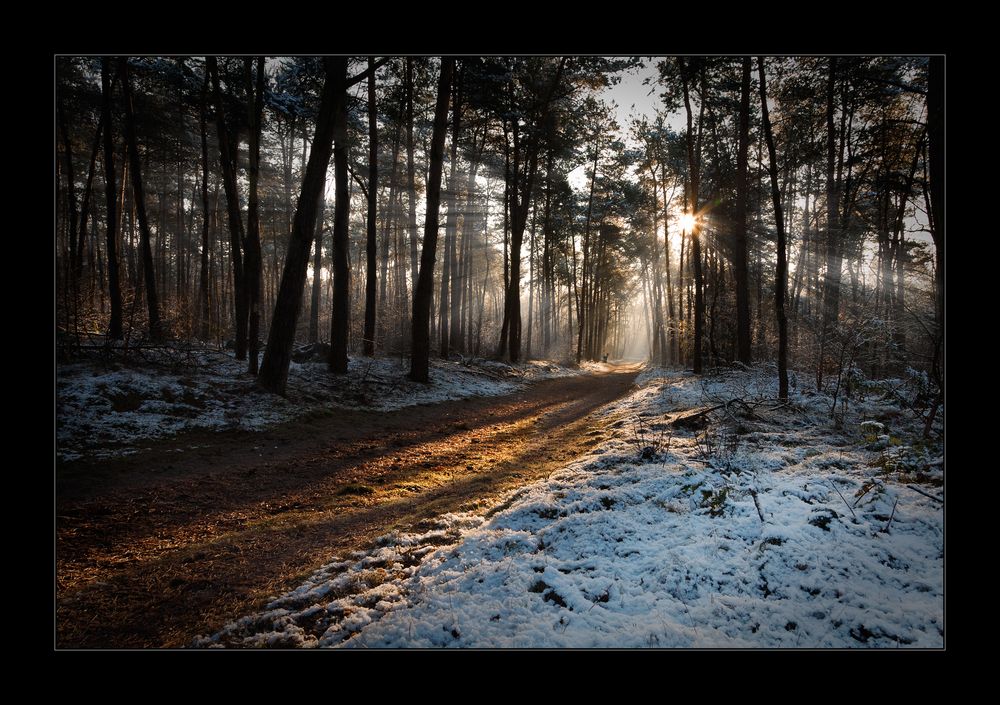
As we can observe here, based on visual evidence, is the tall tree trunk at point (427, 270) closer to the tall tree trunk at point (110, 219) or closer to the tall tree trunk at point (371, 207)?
the tall tree trunk at point (371, 207)

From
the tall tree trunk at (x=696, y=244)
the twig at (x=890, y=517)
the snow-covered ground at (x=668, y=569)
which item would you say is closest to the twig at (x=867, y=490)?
the snow-covered ground at (x=668, y=569)

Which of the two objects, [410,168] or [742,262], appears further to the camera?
[410,168]

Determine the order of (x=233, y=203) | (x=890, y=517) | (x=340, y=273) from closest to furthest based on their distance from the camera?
(x=890, y=517)
(x=233, y=203)
(x=340, y=273)

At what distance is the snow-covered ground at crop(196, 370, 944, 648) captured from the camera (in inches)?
68.6

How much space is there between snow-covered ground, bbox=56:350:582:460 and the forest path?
1.83ft

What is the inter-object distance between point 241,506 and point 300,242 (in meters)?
6.62

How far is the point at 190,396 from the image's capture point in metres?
6.93

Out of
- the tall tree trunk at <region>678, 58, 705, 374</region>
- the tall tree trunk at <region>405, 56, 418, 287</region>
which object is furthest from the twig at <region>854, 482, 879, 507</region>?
the tall tree trunk at <region>405, 56, 418, 287</region>

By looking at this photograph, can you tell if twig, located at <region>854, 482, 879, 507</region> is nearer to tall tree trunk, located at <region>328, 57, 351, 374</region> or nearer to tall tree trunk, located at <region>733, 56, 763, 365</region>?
tall tree trunk, located at <region>328, 57, 351, 374</region>

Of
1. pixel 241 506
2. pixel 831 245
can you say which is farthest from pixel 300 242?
pixel 831 245

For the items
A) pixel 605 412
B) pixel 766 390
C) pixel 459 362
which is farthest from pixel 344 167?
pixel 766 390

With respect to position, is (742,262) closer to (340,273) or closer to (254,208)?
(340,273)
